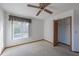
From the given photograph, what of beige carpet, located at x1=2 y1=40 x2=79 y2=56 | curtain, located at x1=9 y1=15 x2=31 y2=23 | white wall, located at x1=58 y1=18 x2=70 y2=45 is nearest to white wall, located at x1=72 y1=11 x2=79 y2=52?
beige carpet, located at x1=2 y1=40 x2=79 y2=56

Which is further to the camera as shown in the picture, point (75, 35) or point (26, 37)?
point (26, 37)

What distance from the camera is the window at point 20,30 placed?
179 inches

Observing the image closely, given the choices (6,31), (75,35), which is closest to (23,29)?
(6,31)

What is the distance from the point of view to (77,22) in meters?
3.28

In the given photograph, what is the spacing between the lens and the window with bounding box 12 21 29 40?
14.9 ft

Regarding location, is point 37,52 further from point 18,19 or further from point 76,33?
point 18,19

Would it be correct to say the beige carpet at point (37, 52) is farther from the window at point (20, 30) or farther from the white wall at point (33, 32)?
the window at point (20, 30)

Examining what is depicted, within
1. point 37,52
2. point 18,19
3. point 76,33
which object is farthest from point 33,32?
point 76,33

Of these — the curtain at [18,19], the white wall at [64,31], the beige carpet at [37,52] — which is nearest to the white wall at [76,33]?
the beige carpet at [37,52]

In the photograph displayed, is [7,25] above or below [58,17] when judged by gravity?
below

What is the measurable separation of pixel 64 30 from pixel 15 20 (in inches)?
130

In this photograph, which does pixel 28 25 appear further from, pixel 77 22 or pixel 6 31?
pixel 77 22

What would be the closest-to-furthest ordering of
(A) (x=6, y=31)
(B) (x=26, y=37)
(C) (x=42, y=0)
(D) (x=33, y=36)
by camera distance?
(C) (x=42, y=0) < (A) (x=6, y=31) < (B) (x=26, y=37) < (D) (x=33, y=36)

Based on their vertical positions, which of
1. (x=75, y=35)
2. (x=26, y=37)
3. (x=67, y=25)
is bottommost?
(x=26, y=37)
